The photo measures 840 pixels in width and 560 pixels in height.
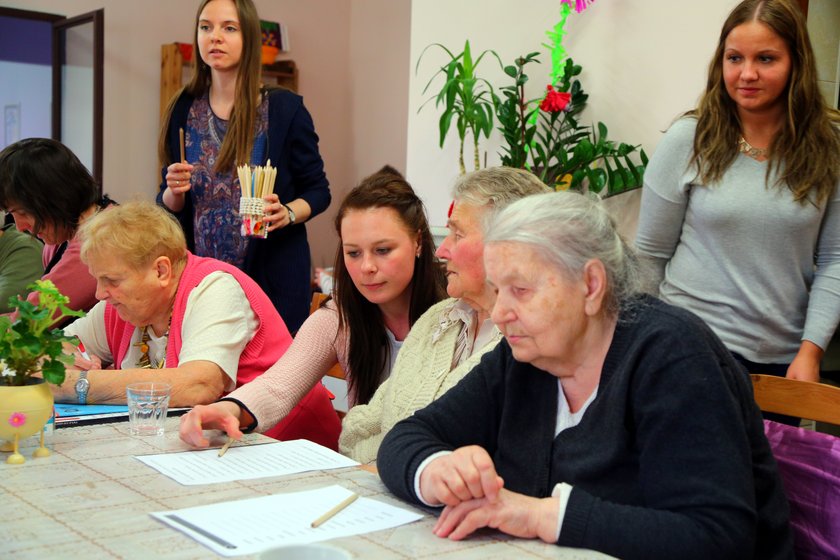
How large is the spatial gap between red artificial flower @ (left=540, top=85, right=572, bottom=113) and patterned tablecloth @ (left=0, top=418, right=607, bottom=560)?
7.60 ft

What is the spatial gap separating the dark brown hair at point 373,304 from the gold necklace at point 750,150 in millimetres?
775

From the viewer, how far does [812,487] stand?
152cm

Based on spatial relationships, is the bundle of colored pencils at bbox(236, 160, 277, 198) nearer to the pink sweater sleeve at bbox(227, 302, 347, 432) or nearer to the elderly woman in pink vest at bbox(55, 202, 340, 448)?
the elderly woman in pink vest at bbox(55, 202, 340, 448)

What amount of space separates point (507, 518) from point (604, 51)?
276 cm

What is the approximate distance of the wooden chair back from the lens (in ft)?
5.37

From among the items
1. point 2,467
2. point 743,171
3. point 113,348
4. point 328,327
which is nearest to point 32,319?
point 2,467

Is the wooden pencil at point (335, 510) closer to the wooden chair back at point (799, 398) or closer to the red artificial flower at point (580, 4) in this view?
the wooden chair back at point (799, 398)

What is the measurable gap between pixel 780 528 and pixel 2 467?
1.22 m

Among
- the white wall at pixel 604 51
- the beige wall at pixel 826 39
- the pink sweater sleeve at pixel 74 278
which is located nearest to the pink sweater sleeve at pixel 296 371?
the pink sweater sleeve at pixel 74 278

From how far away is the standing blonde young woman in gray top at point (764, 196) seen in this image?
2201 millimetres

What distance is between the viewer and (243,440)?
5.92 ft

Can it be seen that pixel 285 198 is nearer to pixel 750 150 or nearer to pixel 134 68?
pixel 750 150

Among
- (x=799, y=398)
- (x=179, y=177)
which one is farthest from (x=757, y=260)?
(x=179, y=177)

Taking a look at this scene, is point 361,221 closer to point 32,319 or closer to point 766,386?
point 32,319
